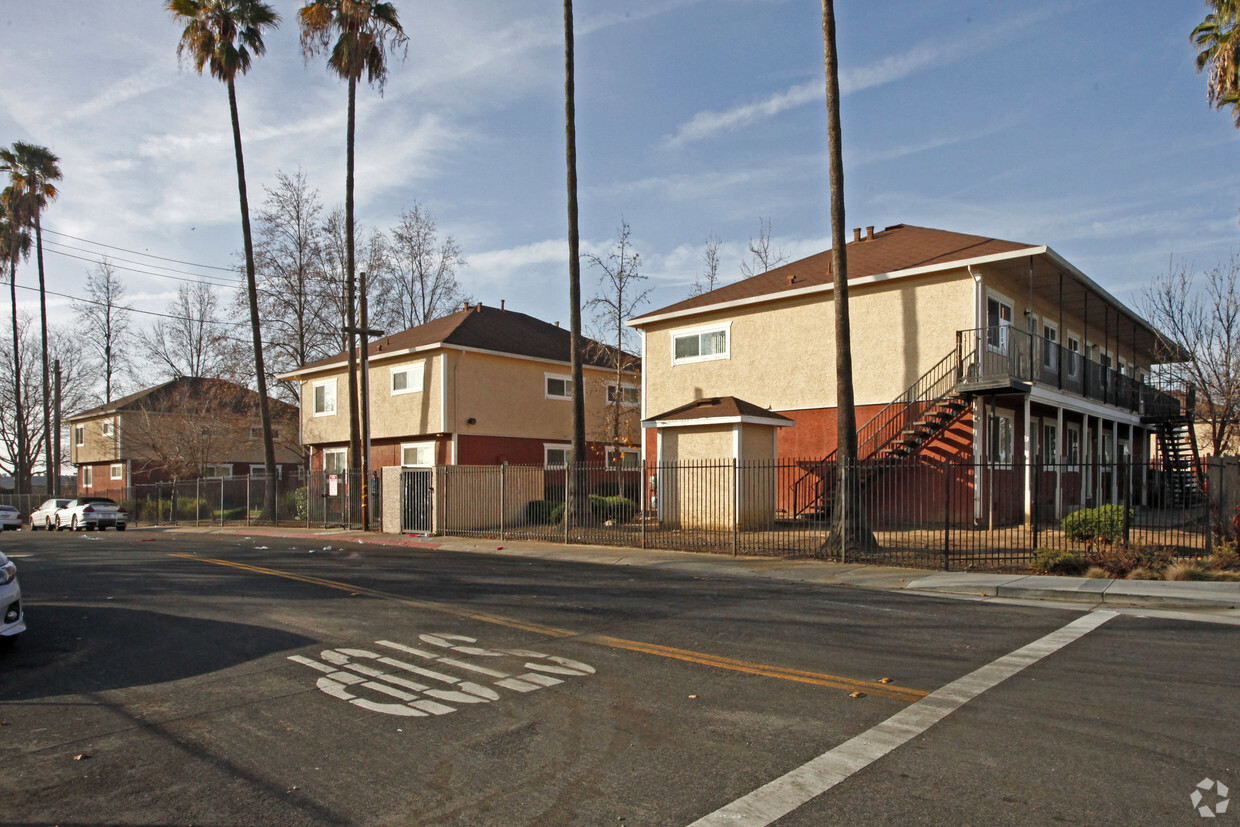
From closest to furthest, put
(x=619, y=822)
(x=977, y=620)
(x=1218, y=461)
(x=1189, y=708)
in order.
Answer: (x=619, y=822)
(x=1189, y=708)
(x=977, y=620)
(x=1218, y=461)

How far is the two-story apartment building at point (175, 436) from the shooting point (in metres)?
41.4

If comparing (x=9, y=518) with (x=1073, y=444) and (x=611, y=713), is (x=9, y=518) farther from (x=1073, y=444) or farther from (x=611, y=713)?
(x=1073, y=444)

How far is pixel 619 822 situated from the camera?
420 cm

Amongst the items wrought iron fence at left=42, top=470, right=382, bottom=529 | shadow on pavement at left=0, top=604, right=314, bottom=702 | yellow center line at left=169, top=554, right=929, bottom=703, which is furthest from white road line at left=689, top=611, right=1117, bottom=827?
wrought iron fence at left=42, top=470, right=382, bottom=529

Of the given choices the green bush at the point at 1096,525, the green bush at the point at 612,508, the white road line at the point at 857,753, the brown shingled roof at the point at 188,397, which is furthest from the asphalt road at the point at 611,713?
the brown shingled roof at the point at 188,397

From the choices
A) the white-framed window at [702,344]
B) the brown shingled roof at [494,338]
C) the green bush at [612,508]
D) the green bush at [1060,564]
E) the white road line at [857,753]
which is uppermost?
the brown shingled roof at [494,338]

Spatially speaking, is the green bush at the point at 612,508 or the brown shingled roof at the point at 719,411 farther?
the green bush at the point at 612,508

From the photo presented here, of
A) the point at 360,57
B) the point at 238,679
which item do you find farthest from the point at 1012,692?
the point at 360,57

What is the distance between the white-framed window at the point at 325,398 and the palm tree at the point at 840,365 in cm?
2421

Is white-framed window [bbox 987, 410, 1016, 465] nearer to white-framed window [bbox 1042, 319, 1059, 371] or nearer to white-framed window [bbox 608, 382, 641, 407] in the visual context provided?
white-framed window [bbox 1042, 319, 1059, 371]

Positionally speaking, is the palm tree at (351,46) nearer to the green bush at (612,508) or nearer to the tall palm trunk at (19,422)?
the green bush at (612,508)

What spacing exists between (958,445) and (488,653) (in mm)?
16476

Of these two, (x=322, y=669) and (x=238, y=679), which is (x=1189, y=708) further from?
(x=238, y=679)

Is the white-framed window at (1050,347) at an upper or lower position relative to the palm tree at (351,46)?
lower
